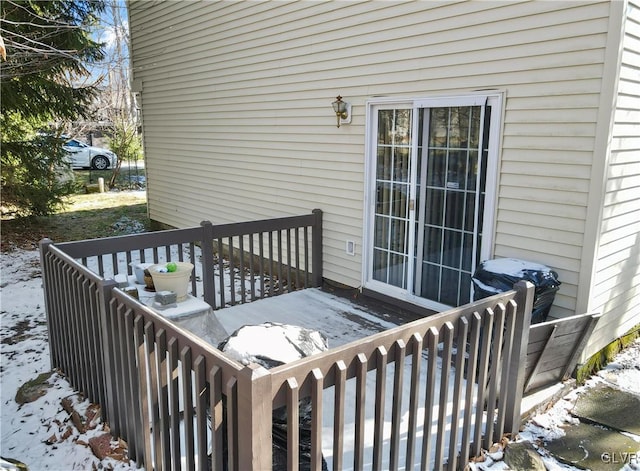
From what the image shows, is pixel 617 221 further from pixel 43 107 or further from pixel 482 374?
pixel 43 107

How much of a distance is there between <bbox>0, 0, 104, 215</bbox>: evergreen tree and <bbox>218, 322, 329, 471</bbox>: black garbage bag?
7235 mm

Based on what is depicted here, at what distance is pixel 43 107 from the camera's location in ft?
28.6

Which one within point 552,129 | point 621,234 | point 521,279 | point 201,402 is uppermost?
point 552,129

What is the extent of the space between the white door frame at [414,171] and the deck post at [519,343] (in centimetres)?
124

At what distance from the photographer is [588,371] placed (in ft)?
12.0

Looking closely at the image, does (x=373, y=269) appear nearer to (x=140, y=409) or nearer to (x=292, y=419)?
(x=140, y=409)

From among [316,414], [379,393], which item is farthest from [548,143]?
→ [316,414]

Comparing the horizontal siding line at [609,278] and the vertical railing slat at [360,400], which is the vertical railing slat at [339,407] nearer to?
the vertical railing slat at [360,400]

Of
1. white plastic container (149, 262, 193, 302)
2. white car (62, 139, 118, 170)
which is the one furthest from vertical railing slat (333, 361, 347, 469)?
white car (62, 139, 118, 170)

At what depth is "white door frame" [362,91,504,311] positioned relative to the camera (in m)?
3.78

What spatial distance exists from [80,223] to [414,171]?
312 inches

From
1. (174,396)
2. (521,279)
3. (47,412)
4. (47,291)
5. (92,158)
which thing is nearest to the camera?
(174,396)

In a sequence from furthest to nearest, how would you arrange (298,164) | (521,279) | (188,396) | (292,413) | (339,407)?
(298,164) → (521,279) → (188,396) → (339,407) → (292,413)

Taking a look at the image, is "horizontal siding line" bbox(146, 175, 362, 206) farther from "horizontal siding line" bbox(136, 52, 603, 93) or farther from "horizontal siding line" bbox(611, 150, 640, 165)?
"horizontal siding line" bbox(611, 150, 640, 165)
